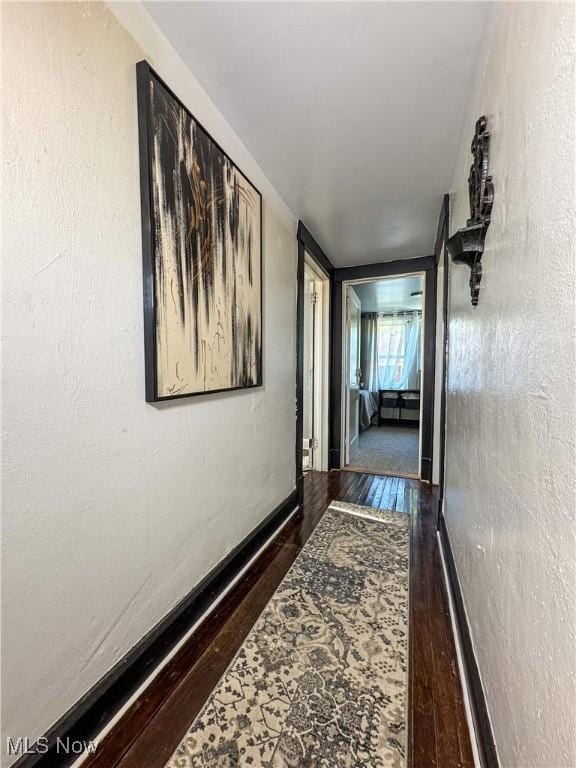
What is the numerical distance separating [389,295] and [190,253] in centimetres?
435

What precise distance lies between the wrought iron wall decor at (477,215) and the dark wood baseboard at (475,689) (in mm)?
1230

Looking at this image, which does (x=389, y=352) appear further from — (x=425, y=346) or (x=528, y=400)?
(x=528, y=400)

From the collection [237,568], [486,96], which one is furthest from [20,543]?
[486,96]

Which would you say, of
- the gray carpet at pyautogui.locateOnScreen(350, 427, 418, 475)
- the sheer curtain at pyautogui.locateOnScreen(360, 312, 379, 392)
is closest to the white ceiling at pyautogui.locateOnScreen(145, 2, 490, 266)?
the gray carpet at pyautogui.locateOnScreen(350, 427, 418, 475)

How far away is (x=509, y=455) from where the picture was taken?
76 centimetres

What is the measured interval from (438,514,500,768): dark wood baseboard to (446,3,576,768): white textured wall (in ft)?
0.19

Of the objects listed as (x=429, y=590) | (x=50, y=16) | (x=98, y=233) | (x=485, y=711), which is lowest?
(x=429, y=590)

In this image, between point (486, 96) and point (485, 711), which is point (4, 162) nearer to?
point (486, 96)

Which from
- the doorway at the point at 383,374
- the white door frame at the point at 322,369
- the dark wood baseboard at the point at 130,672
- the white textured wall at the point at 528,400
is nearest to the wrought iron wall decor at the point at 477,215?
the white textured wall at the point at 528,400

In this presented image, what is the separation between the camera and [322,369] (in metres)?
3.40

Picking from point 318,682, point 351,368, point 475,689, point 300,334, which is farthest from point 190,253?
point 351,368

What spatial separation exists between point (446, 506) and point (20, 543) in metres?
2.01

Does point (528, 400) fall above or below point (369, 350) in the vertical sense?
below

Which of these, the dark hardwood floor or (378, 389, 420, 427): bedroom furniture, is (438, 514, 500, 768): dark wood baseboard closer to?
the dark hardwood floor
